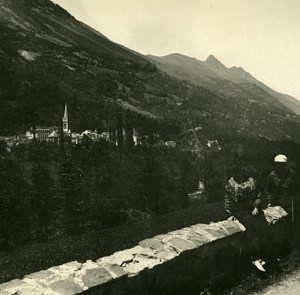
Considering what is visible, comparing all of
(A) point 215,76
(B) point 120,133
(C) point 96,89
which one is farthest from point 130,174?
(A) point 215,76

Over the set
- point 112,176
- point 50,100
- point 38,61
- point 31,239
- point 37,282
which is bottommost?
point 31,239

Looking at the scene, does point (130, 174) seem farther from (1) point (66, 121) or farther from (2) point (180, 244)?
(2) point (180, 244)

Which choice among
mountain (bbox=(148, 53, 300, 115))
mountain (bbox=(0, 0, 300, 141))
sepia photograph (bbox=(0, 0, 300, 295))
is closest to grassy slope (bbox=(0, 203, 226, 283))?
sepia photograph (bbox=(0, 0, 300, 295))

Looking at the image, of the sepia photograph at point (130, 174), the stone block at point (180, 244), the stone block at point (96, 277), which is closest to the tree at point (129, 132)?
the sepia photograph at point (130, 174)

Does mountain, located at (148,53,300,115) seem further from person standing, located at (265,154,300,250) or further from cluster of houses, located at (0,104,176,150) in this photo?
person standing, located at (265,154,300,250)

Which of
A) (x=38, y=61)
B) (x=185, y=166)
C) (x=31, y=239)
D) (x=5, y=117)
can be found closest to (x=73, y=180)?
(x=31, y=239)

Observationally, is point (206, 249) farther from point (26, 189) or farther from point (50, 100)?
point (50, 100)

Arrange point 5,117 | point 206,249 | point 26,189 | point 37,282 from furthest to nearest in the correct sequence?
point 5,117, point 26,189, point 206,249, point 37,282
